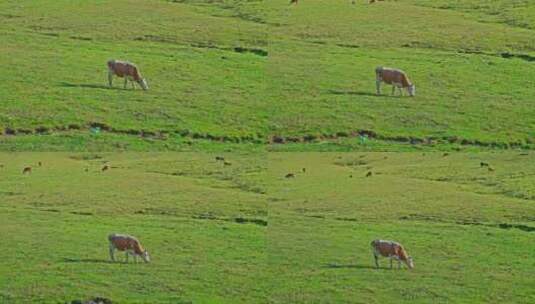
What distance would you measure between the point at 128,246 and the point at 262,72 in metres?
4.61

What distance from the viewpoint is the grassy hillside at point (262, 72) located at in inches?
931

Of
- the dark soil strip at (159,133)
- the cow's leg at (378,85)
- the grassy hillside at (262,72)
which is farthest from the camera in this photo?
the cow's leg at (378,85)

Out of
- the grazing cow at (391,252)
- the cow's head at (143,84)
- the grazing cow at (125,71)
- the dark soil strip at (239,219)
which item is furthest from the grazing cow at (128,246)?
the grazing cow at (391,252)

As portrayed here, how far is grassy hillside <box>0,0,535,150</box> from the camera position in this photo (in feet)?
77.6

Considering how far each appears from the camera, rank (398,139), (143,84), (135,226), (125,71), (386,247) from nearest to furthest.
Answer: (386,247)
(135,226)
(398,139)
(143,84)
(125,71)

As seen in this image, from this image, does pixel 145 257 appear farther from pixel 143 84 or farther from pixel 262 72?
pixel 262 72

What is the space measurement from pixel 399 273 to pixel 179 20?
7379mm

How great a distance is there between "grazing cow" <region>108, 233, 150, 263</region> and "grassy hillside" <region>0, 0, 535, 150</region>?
1.76 m

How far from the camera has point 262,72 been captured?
2481 centimetres

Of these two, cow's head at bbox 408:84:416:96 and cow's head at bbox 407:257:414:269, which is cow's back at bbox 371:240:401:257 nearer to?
cow's head at bbox 407:257:414:269

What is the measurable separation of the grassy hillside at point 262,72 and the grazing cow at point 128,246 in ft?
5.76

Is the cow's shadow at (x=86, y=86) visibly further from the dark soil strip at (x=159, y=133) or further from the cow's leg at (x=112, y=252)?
the cow's leg at (x=112, y=252)

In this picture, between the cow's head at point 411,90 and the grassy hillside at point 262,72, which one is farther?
the cow's head at point 411,90

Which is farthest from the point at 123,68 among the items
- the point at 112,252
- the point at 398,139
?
the point at 398,139
